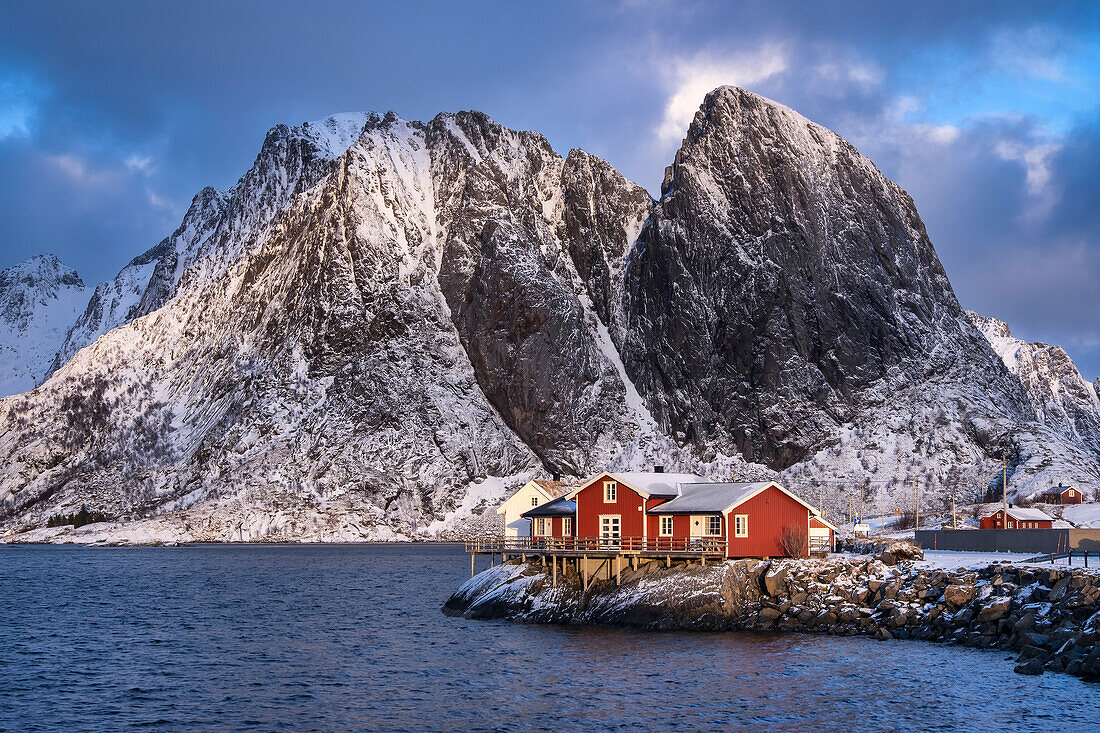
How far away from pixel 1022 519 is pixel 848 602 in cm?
4287

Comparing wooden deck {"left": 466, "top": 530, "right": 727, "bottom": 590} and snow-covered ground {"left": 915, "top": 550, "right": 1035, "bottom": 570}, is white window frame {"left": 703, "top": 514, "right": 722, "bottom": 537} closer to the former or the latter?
wooden deck {"left": 466, "top": 530, "right": 727, "bottom": 590}

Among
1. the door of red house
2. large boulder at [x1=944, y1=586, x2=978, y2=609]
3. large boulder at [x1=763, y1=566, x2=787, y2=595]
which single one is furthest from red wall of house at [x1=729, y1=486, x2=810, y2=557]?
large boulder at [x1=944, y1=586, x2=978, y2=609]

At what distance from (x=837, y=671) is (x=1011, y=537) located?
105 feet

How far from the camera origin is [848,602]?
59469 mm

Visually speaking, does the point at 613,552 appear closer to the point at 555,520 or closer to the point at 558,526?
the point at 558,526

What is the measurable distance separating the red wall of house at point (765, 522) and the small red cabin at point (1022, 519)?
37.6 meters

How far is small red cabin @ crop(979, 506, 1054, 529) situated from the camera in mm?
94625

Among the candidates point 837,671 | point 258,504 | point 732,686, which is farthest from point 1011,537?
point 258,504

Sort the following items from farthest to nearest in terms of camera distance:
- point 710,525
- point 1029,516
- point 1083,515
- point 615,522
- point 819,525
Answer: point 1083,515 → point 1029,516 → point 615,522 → point 819,525 → point 710,525

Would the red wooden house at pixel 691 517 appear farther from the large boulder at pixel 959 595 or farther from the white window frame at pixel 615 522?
the large boulder at pixel 959 595

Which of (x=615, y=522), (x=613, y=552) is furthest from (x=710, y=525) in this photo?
(x=615, y=522)

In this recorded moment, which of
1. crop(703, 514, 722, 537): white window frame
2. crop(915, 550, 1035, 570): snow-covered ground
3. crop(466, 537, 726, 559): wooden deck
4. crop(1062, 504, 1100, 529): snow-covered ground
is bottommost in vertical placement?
crop(915, 550, 1035, 570): snow-covered ground

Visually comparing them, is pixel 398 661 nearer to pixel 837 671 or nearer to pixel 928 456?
pixel 837 671

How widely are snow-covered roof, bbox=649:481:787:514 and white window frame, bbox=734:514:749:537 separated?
→ 3.17ft
